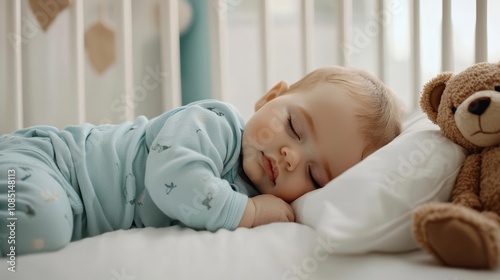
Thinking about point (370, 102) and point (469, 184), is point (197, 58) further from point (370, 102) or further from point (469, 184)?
point (469, 184)

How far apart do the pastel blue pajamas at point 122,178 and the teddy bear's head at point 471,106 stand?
1.07ft

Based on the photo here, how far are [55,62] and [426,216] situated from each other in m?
1.21

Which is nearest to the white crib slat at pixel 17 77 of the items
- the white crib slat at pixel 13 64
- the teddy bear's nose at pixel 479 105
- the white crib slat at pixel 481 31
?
the white crib slat at pixel 13 64

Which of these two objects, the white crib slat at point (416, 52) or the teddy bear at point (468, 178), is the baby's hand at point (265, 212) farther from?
the white crib slat at point (416, 52)

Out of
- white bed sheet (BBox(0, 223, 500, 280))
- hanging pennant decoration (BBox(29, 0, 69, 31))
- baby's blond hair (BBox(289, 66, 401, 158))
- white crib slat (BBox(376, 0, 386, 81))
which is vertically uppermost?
hanging pennant decoration (BBox(29, 0, 69, 31))

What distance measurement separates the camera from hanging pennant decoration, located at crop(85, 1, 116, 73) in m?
1.50

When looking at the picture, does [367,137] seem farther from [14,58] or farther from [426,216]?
[14,58]

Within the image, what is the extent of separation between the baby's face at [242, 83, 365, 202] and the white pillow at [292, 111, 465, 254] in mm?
105

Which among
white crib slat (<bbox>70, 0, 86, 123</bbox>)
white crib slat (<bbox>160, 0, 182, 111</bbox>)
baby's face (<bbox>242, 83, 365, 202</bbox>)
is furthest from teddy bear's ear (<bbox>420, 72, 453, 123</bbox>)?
white crib slat (<bbox>70, 0, 86, 123</bbox>)

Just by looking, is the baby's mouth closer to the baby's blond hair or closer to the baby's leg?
the baby's blond hair

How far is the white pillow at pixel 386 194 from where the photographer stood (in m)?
0.61

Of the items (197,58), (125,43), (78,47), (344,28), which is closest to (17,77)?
(78,47)

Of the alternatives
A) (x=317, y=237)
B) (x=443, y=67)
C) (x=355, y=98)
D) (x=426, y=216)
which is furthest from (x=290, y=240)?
(x=443, y=67)

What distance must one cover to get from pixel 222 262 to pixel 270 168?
0.27 m
